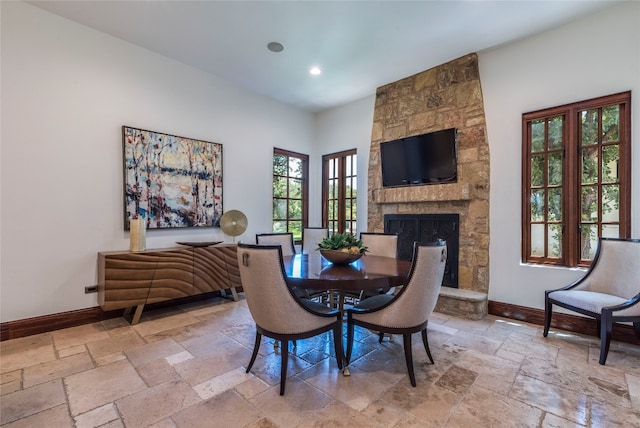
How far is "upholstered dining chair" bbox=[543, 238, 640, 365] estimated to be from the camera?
2289 millimetres

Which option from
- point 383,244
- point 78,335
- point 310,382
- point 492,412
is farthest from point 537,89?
point 78,335

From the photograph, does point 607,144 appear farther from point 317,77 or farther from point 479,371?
point 317,77

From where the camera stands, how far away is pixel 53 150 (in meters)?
2.86

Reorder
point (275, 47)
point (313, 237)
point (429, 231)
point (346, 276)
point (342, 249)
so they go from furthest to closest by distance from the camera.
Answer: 1. point (313, 237)
2. point (429, 231)
3. point (275, 47)
4. point (342, 249)
5. point (346, 276)

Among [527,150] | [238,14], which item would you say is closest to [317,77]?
[238,14]

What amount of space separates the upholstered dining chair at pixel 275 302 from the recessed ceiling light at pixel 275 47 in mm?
2467

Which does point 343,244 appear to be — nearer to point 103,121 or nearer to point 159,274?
point 159,274

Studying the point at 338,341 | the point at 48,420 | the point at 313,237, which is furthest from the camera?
the point at 313,237

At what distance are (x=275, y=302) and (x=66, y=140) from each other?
9.26 ft

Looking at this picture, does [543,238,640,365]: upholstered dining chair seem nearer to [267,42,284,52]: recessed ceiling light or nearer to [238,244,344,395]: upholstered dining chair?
[238,244,344,395]: upholstered dining chair

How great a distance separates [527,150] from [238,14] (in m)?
3.33

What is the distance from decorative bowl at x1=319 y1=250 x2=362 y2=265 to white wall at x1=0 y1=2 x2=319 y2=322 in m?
2.32

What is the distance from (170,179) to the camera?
362 centimetres

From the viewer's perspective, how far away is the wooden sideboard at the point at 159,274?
289cm
